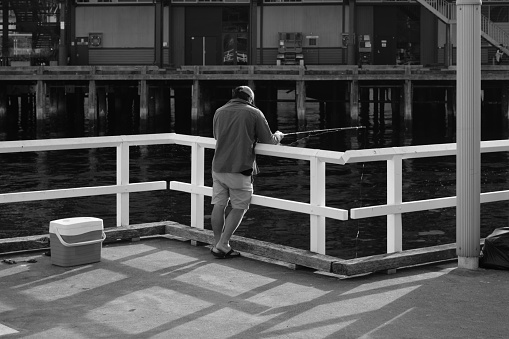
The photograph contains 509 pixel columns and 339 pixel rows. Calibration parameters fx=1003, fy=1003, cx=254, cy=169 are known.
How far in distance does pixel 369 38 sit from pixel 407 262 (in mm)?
45870

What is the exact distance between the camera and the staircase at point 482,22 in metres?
49.2

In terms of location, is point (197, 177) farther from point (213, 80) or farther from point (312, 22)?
point (312, 22)

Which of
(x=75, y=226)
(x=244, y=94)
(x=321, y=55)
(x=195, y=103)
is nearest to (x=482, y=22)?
(x=321, y=55)

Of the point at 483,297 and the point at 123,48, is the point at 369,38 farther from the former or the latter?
the point at 483,297

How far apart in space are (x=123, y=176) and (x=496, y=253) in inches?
153

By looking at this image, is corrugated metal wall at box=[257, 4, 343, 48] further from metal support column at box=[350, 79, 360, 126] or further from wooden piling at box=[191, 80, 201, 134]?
wooden piling at box=[191, 80, 201, 134]

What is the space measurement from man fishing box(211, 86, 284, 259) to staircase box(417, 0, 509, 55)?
41411 mm

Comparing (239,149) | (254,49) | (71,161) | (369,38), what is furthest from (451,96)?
(239,149)

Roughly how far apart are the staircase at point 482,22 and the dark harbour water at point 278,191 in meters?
11.6

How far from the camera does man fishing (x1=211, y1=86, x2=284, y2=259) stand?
30.6 feet

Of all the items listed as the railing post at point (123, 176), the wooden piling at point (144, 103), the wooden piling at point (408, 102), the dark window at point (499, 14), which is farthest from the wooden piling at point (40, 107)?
the railing post at point (123, 176)

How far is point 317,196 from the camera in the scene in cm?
902

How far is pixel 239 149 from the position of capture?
9352mm

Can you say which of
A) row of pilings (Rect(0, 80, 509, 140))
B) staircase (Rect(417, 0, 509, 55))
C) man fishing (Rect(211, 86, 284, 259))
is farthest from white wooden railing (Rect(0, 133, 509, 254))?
staircase (Rect(417, 0, 509, 55))
